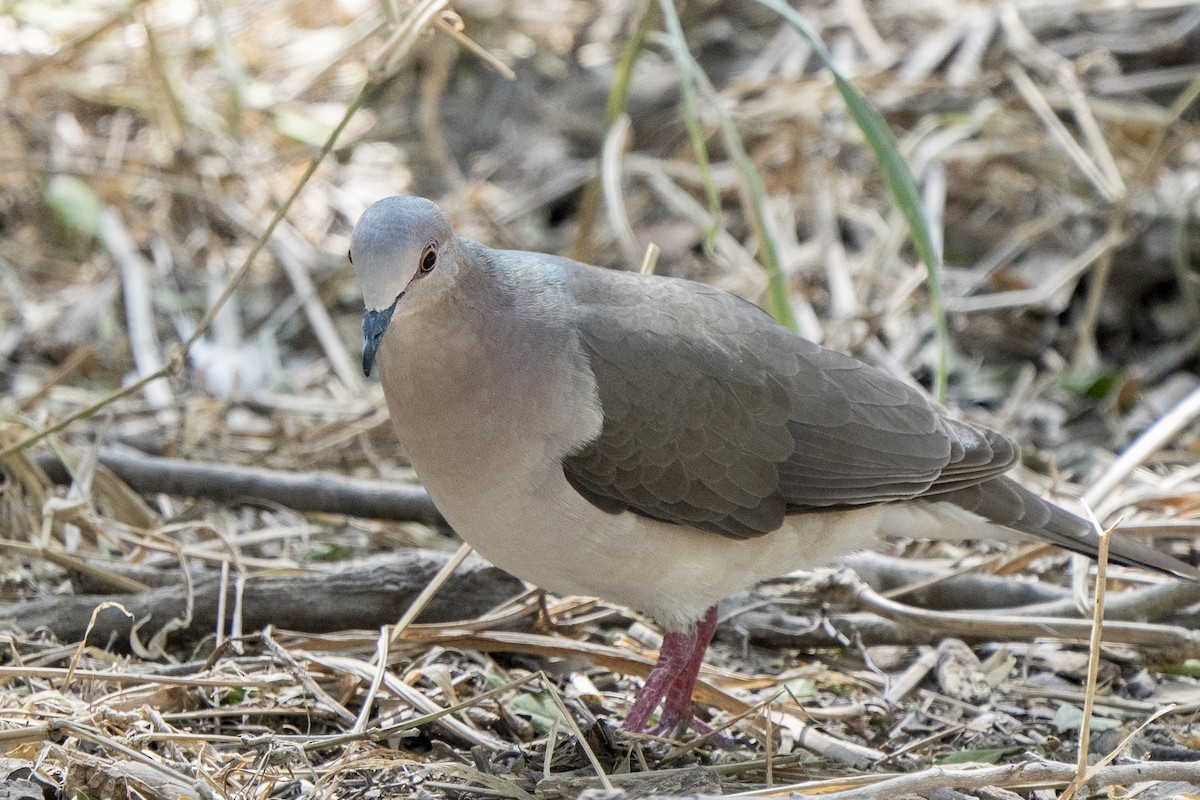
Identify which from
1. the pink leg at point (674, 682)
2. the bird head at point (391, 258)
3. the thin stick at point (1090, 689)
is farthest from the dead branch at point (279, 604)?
the thin stick at point (1090, 689)

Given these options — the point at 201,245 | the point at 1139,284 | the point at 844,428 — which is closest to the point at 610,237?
the point at 201,245

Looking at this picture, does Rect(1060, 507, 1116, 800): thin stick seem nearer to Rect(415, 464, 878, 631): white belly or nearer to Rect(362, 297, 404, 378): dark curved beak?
Rect(415, 464, 878, 631): white belly

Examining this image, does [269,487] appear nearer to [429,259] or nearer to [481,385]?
[481,385]

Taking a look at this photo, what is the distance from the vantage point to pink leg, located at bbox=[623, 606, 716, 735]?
10.0ft

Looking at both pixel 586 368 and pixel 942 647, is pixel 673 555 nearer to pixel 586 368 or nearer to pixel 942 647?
pixel 586 368

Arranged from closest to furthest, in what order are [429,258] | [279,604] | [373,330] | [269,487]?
[373,330]
[429,258]
[279,604]
[269,487]

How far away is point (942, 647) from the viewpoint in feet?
11.5

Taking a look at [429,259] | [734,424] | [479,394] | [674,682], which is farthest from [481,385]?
[674,682]

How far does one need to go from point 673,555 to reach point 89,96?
186 inches

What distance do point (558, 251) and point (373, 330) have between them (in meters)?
3.24

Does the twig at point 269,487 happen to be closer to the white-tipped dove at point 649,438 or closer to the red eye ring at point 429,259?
the white-tipped dove at point 649,438

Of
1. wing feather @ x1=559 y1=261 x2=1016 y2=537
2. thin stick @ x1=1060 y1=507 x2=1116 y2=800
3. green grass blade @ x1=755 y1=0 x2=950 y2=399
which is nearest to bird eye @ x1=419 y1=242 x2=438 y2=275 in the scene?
wing feather @ x1=559 y1=261 x2=1016 y2=537

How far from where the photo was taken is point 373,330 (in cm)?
253

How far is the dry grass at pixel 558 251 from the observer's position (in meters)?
2.90
